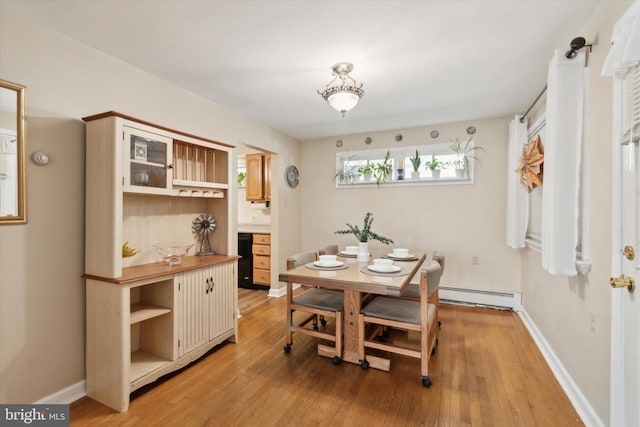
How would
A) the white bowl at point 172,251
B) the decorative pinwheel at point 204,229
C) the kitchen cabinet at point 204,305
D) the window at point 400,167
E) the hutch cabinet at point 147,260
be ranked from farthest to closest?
1. the window at point 400,167
2. the decorative pinwheel at point 204,229
3. the white bowl at point 172,251
4. the kitchen cabinet at point 204,305
5. the hutch cabinet at point 147,260

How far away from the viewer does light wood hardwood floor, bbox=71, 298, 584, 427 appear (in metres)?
1.79

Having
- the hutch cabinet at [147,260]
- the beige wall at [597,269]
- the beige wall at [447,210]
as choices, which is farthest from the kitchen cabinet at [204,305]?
the beige wall at [597,269]

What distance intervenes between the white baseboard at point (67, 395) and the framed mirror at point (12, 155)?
1.12 m

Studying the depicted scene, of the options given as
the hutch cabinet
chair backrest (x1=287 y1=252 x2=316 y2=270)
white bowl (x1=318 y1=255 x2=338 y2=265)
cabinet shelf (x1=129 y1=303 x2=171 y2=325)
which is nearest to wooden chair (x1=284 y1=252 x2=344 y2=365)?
chair backrest (x1=287 y1=252 x2=316 y2=270)

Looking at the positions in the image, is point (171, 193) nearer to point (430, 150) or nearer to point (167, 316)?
point (167, 316)

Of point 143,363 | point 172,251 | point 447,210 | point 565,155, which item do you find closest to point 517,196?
point 447,210

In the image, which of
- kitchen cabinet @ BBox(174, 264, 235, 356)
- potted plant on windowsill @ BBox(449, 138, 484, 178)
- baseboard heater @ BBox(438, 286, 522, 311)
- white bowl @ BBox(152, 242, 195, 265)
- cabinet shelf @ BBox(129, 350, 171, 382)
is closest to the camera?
cabinet shelf @ BBox(129, 350, 171, 382)

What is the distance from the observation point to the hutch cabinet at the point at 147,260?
1896mm

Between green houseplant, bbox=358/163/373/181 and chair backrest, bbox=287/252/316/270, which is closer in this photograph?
chair backrest, bbox=287/252/316/270

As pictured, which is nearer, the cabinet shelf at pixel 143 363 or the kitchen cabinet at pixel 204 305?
the cabinet shelf at pixel 143 363

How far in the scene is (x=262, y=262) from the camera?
4.55m

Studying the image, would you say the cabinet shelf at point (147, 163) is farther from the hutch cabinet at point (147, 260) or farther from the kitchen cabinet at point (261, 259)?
the kitchen cabinet at point (261, 259)

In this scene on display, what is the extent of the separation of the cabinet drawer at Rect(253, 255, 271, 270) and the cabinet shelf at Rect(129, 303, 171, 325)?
7.43 ft

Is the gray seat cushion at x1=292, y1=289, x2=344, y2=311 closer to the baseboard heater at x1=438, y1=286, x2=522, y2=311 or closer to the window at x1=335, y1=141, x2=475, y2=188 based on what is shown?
the baseboard heater at x1=438, y1=286, x2=522, y2=311
